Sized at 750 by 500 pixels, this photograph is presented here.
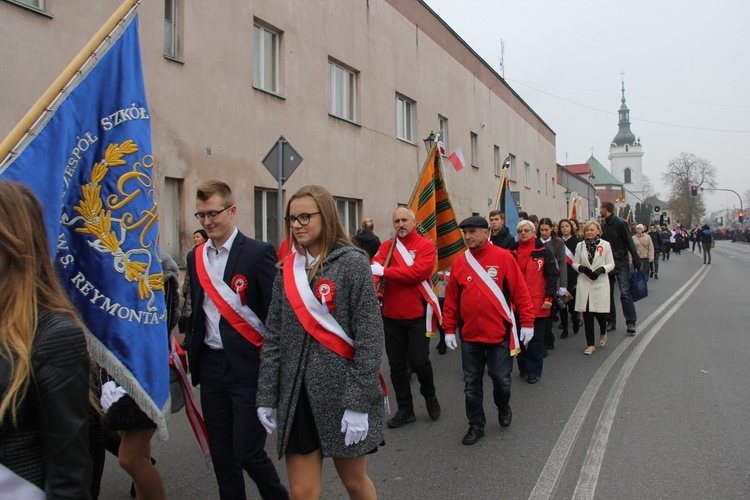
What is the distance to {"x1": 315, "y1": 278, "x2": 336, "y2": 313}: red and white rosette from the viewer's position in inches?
108

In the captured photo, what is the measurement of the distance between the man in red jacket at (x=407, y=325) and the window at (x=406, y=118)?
1330cm

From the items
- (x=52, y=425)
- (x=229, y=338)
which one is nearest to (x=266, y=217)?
(x=229, y=338)

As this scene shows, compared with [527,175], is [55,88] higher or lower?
lower

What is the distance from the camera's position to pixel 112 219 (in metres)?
2.95

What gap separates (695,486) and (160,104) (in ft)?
29.3

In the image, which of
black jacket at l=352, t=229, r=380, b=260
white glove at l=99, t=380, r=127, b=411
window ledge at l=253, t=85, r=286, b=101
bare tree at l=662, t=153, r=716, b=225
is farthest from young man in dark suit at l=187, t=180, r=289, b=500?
bare tree at l=662, t=153, r=716, b=225

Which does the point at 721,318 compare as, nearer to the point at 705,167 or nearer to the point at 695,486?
the point at 695,486

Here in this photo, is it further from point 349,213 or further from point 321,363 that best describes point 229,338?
point 349,213

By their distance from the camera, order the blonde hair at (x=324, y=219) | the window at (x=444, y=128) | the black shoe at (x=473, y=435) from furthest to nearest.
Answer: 1. the window at (x=444, y=128)
2. the black shoe at (x=473, y=435)
3. the blonde hair at (x=324, y=219)

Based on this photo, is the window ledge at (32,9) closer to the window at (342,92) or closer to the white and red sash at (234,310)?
the white and red sash at (234,310)

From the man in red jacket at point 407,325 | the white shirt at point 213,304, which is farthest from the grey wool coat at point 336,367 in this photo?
the man in red jacket at point 407,325

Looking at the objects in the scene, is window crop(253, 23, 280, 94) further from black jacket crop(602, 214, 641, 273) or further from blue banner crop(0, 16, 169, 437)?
blue banner crop(0, 16, 169, 437)

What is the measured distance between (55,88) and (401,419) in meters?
3.88

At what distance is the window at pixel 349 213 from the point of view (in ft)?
50.5
